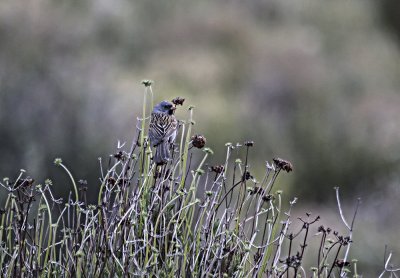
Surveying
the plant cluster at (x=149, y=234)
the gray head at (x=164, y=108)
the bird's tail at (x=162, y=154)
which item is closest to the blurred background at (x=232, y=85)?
the gray head at (x=164, y=108)

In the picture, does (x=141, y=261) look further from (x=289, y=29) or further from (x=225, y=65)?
(x=289, y=29)

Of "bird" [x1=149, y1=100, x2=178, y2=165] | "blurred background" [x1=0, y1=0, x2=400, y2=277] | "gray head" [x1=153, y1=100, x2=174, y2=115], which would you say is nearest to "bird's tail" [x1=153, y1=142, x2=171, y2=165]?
"bird" [x1=149, y1=100, x2=178, y2=165]

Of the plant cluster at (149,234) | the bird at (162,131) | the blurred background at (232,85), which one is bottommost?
the plant cluster at (149,234)

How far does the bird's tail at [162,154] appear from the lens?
130 inches

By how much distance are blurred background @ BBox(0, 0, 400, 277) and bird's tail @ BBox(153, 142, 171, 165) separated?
4.13 metres

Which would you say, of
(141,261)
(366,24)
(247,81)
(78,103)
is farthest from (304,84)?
(141,261)

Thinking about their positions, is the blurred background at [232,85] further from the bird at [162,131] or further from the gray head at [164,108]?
the bird at [162,131]

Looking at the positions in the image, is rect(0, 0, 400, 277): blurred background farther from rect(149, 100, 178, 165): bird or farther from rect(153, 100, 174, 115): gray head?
rect(149, 100, 178, 165): bird

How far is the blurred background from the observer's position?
821cm

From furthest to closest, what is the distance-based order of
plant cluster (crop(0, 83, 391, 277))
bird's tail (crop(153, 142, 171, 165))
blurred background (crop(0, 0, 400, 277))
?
1. blurred background (crop(0, 0, 400, 277))
2. bird's tail (crop(153, 142, 171, 165))
3. plant cluster (crop(0, 83, 391, 277))

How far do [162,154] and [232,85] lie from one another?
19.5 ft

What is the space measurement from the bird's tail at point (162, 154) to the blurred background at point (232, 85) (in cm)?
413

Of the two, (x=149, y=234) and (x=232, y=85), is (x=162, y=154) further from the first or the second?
(x=232, y=85)

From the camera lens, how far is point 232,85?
9289mm
